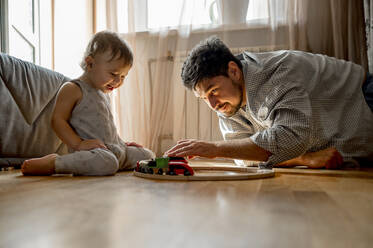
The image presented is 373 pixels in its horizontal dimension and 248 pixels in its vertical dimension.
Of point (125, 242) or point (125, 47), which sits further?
point (125, 47)

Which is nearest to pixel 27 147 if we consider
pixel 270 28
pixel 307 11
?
pixel 270 28

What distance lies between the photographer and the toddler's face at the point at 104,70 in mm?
1421

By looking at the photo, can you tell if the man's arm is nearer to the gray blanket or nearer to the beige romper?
the beige romper

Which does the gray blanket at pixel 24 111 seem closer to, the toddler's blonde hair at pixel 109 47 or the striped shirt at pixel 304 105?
the toddler's blonde hair at pixel 109 47

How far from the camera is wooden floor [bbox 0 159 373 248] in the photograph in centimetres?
40

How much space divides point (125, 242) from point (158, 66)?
2.03 meters

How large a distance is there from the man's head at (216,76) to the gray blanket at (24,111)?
0.73 metres

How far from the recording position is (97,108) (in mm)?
1404

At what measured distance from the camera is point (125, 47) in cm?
145

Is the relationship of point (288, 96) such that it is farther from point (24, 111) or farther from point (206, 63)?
point (24, 111)

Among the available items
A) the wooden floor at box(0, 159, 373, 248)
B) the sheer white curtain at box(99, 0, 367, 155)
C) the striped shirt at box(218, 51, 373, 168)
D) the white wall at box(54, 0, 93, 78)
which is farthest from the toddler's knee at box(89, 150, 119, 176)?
the white wall at box(54, 0, 93, 78)

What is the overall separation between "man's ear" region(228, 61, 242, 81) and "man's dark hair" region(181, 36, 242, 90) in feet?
0.05

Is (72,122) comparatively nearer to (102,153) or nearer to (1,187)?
(102,153)

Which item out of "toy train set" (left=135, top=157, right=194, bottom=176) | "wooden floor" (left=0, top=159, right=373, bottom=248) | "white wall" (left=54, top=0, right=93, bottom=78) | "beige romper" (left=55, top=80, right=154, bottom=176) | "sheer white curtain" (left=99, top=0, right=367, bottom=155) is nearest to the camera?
"wooden floor" (left=0, top=159, right=373, bottom=248)
